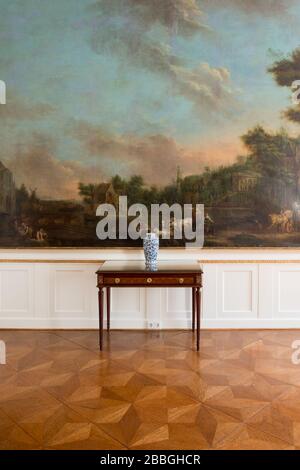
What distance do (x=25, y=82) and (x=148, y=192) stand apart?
2.46 m

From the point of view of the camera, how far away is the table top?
5.23 meters

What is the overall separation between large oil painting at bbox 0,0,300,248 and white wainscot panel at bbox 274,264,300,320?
459mm

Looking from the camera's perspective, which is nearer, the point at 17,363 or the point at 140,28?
the point at 17,363

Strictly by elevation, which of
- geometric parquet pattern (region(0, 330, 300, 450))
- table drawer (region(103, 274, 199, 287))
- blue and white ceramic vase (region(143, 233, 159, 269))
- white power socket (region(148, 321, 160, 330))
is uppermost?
blue and white ceramic vase (region(143, 233, 159, 269))

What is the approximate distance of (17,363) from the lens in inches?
192

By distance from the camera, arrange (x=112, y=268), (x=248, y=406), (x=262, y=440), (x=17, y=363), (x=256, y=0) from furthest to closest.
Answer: (x=256, y=0) < (x=112, y=268) < (x=17, y=363) < (x=248, y=406) < (x=262, y=440)

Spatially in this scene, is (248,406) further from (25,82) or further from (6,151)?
(25,82)

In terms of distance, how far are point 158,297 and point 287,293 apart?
194 centimetres

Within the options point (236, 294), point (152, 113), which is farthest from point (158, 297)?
point (152, 113)

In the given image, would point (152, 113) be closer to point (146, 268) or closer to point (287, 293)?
point (146, 268)

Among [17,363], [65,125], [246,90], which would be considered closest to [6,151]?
[65,125]

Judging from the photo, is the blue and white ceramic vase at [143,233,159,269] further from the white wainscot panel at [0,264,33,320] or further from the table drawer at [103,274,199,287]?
the white wainscot panel at [0,264,33,320]

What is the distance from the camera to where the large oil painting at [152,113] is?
20.0 ft

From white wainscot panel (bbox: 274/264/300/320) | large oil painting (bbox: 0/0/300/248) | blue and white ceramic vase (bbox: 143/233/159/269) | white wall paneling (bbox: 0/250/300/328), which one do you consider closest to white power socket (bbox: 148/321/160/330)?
white wall paneling (bbox: 0/250/300/328)
